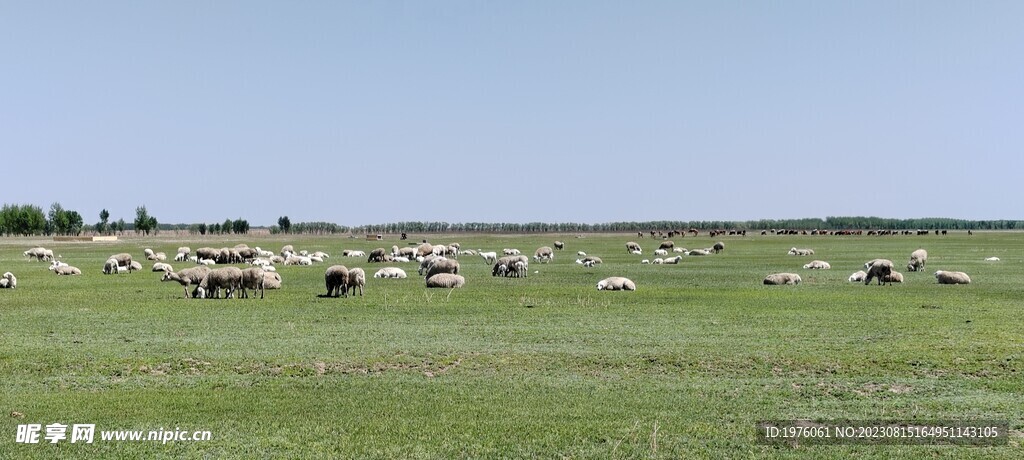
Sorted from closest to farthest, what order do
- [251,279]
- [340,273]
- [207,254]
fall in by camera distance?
[251,279]
[340,273]
[207,254]

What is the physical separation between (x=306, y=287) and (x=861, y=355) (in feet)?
70.1

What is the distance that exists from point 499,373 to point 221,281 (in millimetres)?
15588

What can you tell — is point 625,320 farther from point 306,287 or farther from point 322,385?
point 306,287

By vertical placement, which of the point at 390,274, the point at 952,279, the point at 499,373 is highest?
the point at 952,279

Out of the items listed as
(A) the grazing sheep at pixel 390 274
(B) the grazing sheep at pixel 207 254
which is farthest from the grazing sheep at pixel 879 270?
(B) the grazing sheep at pixel 207 254

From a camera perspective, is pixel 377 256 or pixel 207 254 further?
pixel 207 254

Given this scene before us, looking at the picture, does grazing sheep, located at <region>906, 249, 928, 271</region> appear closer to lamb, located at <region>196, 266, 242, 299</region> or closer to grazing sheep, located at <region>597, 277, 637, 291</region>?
grazing sheep, located at <region>597, 277, 637, 291</region>

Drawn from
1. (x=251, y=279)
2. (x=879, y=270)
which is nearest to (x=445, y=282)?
(x=251, y=279)

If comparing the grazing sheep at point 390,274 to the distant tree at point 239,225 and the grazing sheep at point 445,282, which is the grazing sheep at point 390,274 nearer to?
the grazing sheep at point 445,282

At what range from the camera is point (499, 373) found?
44.6ft

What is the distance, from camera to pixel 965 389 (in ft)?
40.6

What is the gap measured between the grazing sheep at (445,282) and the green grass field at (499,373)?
5582mm

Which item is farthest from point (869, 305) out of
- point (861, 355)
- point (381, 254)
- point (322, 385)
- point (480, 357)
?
point (381, 254)

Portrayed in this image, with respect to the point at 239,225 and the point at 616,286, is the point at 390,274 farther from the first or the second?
the point at 239,225
